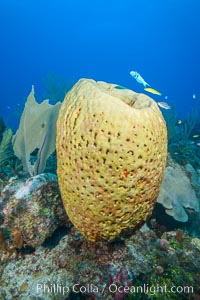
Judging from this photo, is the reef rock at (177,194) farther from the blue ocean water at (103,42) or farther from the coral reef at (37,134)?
the blue ocean water at (103,42)

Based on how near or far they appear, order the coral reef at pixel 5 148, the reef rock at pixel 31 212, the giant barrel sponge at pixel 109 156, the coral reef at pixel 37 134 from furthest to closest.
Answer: the coral reef at pixel 5 148 < the coral reef at pixel 37 134 < the reef rock at pixel 31 212 < the giant barrel sponge at pixel 109 156

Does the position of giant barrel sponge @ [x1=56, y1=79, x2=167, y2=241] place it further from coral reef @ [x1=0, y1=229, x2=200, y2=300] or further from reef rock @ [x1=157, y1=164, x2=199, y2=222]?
reef rock @ [x1=157, y1=164, x2=199, y2=222]

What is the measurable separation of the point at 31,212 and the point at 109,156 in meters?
1.50

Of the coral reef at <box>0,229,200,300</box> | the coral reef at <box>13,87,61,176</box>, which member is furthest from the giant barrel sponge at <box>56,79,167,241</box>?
the coral reef at <box>13,87,61,176</box>

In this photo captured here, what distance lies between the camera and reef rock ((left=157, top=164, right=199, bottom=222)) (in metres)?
4.37

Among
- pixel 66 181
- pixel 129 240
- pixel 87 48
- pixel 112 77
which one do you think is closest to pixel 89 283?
pixel 129 240

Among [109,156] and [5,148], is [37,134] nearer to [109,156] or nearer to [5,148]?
[5,148]

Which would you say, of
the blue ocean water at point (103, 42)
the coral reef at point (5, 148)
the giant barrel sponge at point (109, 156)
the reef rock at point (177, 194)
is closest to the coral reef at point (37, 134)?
the coral reef at point (5, 148)

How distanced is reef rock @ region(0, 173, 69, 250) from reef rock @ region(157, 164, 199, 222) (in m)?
1.92

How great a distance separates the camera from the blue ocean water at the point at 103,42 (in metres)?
84.0

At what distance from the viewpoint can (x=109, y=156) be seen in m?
2.22

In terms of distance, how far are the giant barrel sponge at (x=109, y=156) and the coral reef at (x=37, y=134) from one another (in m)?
1.71

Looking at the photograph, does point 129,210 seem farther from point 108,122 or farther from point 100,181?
point 108,122

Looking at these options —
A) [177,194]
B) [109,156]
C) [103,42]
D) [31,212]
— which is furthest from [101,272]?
[103,42]
